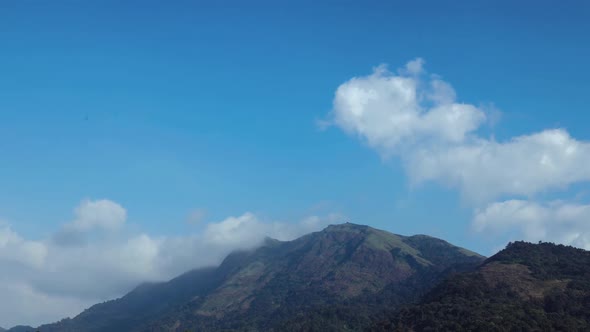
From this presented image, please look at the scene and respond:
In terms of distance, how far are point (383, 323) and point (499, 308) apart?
3730 centimetres

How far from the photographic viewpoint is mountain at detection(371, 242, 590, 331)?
147m

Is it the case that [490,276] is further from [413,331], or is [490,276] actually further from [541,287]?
[413,331]

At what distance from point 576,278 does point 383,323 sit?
69706 mm

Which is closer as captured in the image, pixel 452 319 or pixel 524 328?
pixel 524 328

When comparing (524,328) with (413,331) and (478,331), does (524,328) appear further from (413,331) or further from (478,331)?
(413,331)

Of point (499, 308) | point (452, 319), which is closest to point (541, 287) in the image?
point (499, 308)

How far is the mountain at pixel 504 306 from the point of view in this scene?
483ft

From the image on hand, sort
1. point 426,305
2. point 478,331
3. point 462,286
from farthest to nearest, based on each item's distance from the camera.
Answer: point 462,286 < point 426,305 < point 478,331

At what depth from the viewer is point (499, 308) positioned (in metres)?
161

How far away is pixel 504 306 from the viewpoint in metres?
164

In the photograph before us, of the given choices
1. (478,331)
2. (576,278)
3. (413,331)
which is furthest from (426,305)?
(576,278)

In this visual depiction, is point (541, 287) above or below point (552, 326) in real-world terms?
above

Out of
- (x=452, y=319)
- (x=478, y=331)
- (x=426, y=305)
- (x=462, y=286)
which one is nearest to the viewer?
(x=478, y=331)

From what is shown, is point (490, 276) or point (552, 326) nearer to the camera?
point (552, 326)
